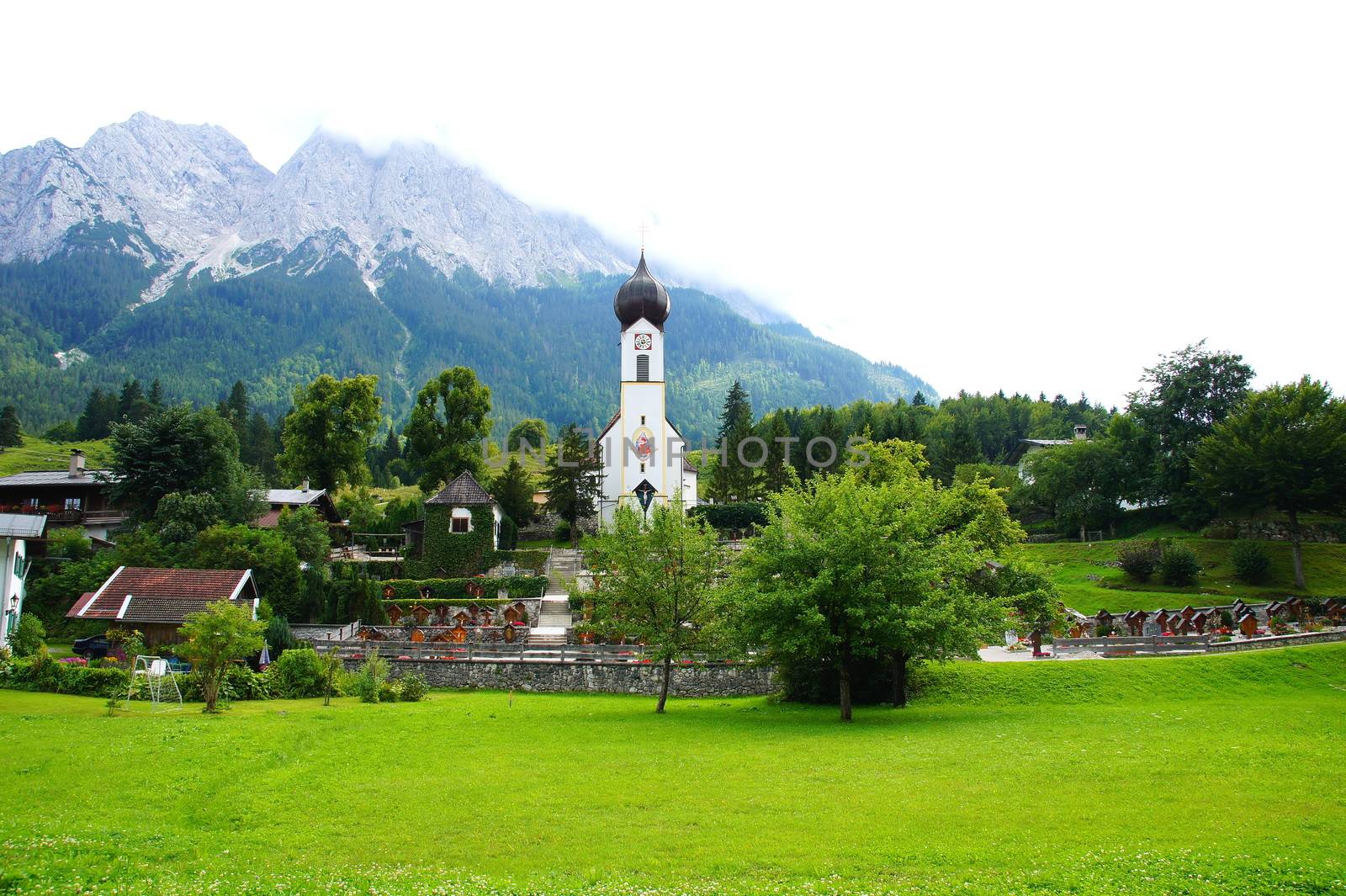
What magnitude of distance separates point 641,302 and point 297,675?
37281mm

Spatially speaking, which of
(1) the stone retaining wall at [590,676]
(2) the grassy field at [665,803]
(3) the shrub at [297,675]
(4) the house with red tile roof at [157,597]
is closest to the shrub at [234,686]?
(3) the shrub at [297,675]

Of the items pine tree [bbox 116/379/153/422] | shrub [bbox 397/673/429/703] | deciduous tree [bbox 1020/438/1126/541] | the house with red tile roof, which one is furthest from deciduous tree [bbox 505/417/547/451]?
shrub [bbox 397/673/429/703]

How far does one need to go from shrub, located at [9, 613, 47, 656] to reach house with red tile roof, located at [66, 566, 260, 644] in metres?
1.64

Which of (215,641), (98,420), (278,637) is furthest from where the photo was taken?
(98,420)

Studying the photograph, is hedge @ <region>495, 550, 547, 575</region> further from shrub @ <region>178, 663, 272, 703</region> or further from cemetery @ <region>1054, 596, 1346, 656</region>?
cemetery @ <region>1054, 596, 1346, 656</region>

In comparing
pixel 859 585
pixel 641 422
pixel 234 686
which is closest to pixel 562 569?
pixel 641 422

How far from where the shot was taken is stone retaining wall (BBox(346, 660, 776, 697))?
97.8ft

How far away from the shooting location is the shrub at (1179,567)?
43000mm

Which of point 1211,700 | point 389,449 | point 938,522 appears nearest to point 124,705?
point 938,522

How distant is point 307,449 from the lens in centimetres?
5150

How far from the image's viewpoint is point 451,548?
4378 centimetres

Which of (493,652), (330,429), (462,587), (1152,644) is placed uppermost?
(330,429)

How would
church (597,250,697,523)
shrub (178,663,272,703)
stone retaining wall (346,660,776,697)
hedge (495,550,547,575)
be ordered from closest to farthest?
1. shrub (178,663,272,703)
2. stone retaining wall (346,660,776,697)
3. hedge (495,550,547,575)
4. church (597,250,697,523)

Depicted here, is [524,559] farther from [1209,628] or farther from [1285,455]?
[1285,455]
